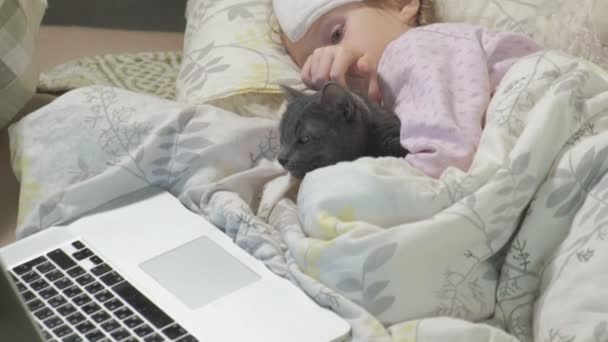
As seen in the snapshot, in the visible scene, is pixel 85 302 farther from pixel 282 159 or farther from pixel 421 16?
pixel 421 16

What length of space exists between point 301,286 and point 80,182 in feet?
1.13

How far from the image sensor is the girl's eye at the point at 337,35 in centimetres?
116

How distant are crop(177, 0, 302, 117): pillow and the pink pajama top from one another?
6.6 inches

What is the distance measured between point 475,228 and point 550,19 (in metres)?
0.47

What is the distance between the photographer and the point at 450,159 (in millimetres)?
856

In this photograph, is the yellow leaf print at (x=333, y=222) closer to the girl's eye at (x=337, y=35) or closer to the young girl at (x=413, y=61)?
the young girl at (x=413, y=61)

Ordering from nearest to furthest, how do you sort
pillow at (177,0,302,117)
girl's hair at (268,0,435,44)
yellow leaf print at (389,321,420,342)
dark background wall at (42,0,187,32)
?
1. yellow leaf print at (389,321,420,342)
2. pillow at (177,0,302,117)
3. girl's hair at (268,0,435,44)
4. dark background wall at (42,0,187,32)

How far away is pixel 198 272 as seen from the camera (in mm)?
822

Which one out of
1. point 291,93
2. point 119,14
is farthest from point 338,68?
point 119,14

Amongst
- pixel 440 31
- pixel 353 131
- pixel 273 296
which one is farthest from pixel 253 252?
pixel 440 31

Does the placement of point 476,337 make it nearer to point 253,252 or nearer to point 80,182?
point 253,252

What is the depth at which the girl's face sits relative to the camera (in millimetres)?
1126

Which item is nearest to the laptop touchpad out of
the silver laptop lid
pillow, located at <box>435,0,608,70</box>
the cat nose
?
the cat nose

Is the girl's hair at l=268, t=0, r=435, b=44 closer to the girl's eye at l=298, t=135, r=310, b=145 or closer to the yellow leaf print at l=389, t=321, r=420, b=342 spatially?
the girl's eye at l=298, t=135, r=310, b=145
